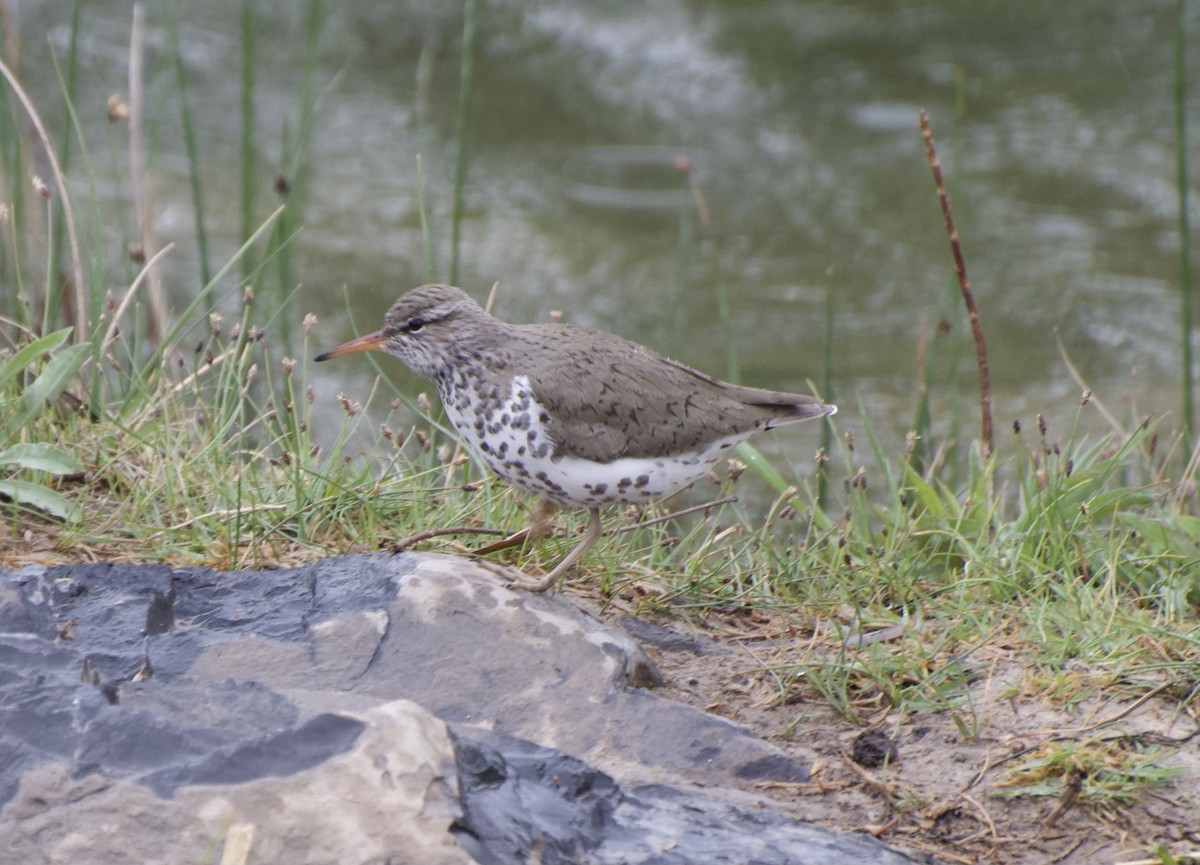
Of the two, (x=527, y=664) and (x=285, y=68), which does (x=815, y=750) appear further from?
(x=285, y=68)

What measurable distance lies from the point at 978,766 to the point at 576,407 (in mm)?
1240

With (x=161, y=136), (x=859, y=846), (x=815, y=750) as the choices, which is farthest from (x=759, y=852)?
(x=161, y=136)

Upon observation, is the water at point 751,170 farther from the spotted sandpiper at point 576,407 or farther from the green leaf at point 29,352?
the green leaf at point 29,352

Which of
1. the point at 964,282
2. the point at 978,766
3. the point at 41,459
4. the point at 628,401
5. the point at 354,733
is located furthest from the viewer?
the point at 964,282

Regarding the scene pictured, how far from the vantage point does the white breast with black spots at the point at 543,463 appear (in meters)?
3.50

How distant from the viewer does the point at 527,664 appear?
3209 mm

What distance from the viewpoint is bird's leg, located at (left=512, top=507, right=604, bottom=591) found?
3.44m

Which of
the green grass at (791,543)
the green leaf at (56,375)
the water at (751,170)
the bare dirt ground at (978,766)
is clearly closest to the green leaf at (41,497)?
the green grass at (791,543)

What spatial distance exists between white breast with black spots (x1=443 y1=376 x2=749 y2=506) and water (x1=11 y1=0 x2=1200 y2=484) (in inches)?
111

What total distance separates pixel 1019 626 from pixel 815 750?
0.73 meters

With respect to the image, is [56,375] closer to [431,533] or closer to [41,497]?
[41,497]

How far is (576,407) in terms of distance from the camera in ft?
11.6

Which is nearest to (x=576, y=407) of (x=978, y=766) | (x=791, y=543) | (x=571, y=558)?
(x=571, y=558)

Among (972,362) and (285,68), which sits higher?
(285,68)
